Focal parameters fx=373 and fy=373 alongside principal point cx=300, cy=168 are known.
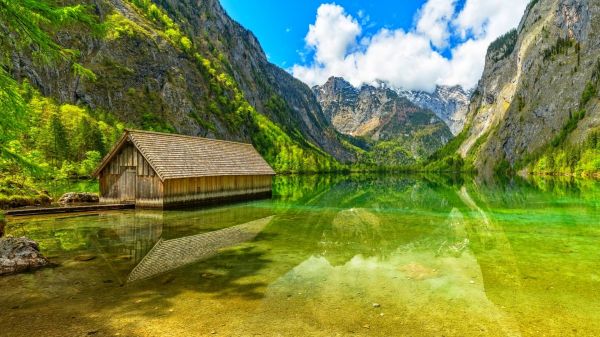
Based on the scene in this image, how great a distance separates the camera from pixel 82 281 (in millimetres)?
12383

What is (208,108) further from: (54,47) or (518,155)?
(518,155)

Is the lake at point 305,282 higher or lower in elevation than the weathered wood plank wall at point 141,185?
lower

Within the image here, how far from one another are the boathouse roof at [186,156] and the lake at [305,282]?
34.1 ft

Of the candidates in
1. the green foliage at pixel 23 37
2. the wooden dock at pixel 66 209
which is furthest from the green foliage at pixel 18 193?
the green foliage at pixel 23 37

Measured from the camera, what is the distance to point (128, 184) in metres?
34.4

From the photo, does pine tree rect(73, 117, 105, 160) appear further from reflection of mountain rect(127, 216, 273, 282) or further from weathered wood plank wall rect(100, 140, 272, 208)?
reflection of mountain rect(127, 216, 273, 282)

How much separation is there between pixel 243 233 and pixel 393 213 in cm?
1566

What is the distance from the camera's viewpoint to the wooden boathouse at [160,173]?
109ft

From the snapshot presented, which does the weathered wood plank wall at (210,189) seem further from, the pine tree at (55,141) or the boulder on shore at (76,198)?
the pine tree at (55,141)

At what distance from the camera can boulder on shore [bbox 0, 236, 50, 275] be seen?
13.2 metres

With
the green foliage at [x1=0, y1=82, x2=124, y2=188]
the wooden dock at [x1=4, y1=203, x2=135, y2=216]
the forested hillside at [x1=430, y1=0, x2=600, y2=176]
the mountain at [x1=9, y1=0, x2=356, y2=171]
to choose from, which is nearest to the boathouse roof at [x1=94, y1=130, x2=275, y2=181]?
the wooden dock at [x1=4, y1=203, x2=135, y2=216]

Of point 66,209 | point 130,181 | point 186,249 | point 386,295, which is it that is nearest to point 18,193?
point 66,209

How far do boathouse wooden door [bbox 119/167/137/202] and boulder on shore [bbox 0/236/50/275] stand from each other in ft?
66.2

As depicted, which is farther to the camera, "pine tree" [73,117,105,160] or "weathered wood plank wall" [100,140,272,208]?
"pine tree" [73,117,105,160]
